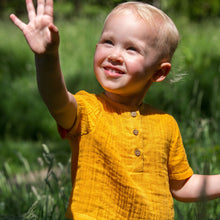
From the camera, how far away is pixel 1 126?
4562 millimetres

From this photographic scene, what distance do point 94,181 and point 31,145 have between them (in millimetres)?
2750

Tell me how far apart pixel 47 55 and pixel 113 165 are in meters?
0.48

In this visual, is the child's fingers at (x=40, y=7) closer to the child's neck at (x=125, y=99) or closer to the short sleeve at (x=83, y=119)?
the short sleeve at (x=83, y=119)

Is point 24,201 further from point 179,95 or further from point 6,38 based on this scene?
point 6,38

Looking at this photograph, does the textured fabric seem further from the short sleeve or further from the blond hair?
A: the blond hair

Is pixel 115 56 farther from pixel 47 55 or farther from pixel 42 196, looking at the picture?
pixel 42 196

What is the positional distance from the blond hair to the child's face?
0.09ft

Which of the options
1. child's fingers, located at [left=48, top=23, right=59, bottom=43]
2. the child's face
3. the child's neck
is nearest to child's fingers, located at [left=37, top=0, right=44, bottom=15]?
child's fingers, located at [left=48, top=23, right=59, bottom=43]

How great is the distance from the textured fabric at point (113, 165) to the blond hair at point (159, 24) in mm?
288

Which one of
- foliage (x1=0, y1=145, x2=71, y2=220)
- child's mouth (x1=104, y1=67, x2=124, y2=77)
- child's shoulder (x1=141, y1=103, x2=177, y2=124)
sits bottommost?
foliage (x1=0, y1=145, x2=71, y2=220)

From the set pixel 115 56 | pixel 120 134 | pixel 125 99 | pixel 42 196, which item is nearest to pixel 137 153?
pixel 120 134

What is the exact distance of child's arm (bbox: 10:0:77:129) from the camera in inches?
48.6

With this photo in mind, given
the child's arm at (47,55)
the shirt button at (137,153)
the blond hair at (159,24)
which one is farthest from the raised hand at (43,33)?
the shirt button at (137,153)

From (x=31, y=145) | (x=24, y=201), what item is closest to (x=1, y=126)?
(x=31, y=145)
